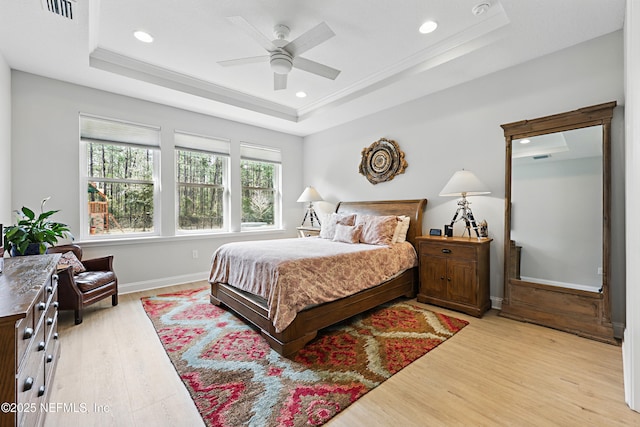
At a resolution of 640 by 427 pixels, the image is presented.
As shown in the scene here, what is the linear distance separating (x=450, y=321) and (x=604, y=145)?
2105 millimetres

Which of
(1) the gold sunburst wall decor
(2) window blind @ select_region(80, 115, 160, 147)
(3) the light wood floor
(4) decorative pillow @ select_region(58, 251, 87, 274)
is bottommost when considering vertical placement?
(3) the light wood floor

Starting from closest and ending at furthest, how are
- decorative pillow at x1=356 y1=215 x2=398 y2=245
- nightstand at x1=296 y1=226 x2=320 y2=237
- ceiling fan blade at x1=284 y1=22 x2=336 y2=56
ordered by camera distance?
ceiling fan blade at x1=284 y1=22 x2=336 y2=56
decorative pillow at x1=356 y1=215 x2=398 y2=245
nightstand at x1=296 y1=226 x2=320 y2=237

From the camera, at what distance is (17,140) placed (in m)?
3.26

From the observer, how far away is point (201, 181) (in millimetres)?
4777

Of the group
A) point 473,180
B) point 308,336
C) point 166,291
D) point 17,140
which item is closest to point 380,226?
point 473,180

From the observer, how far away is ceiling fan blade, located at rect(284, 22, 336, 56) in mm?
2188

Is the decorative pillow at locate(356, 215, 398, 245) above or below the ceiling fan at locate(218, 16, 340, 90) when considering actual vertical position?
below

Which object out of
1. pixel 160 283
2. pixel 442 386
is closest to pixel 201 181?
pixel 160 283

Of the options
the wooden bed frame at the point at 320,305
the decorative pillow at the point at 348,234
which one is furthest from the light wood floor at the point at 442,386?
the decorative pillow at the point at 348,234

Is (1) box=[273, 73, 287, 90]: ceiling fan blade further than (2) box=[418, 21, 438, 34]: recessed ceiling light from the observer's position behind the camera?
Yes

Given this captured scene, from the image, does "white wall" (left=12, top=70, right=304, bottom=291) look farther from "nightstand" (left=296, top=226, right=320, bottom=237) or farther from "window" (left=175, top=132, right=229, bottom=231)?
"nightstand" (left=296, top=226, right=320, bottom=237)

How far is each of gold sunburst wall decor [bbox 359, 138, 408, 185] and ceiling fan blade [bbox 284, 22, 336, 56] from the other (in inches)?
89.6

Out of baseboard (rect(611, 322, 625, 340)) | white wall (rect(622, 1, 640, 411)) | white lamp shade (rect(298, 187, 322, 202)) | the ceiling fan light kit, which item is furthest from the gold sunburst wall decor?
baseboard (rect(611, 322, 625, 340))

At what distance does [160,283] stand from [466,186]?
14.0 feet
